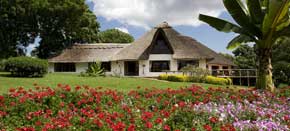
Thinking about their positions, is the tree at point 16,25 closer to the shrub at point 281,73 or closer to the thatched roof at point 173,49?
the thatched roof at point 173,49

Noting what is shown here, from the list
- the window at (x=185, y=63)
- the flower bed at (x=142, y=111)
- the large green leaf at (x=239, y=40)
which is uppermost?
the large green leaf at (x=239, y=40)

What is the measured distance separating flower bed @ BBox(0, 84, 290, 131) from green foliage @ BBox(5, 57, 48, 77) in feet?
50.6

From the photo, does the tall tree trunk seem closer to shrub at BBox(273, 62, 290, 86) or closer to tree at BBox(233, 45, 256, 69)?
shrub at BBox(273, 62, 290, 86)

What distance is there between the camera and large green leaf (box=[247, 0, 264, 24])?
41.2 feet

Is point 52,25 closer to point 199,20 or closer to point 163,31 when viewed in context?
point 163,31

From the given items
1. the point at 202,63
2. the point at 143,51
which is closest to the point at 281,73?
the point at 202,63

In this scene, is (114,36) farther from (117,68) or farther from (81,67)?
(117,68)

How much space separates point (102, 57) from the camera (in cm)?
3850

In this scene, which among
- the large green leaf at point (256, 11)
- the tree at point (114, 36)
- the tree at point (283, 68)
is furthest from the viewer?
the tree at point (114, 36)

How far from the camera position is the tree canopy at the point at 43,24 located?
37.1m

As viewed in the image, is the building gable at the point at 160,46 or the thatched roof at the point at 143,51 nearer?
the thatched roof at the point at 143,51

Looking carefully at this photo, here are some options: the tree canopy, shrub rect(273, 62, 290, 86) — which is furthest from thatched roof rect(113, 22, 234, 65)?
the tree canopy

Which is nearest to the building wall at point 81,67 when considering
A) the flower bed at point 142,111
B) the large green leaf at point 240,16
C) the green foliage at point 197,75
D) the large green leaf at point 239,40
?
the green foliage at point 197,75

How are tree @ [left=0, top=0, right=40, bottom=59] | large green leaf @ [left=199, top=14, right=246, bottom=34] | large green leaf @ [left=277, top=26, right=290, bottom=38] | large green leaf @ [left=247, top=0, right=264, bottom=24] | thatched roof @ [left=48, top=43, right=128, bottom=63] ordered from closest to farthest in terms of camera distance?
large green leaf @ [left=277, top=26, right=290, bottom=38] < large green leaf @ [left=247, top=0, right=264, bottom=24] < large green leaf @ [left=199, top=14, right=246, bottom=34] < tree @ [left=0, top=0, right=40, bottom=59] < thatched roof @ [left=48, top=43, right=128, bottom=63]
